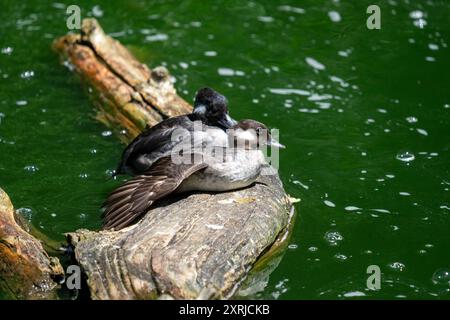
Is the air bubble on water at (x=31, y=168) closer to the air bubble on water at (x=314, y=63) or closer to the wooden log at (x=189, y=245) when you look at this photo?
the wooden log at (x=189, y=245)

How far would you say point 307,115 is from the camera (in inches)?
348

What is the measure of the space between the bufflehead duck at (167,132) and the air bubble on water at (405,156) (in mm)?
1792

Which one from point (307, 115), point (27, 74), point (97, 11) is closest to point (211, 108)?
point (307, 115)

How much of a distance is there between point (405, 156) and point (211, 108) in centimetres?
210

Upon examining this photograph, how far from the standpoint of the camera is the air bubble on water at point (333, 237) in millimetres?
6680

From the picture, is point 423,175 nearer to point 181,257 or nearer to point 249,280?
point 249,280

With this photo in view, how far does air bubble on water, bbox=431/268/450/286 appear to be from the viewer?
6.17 m

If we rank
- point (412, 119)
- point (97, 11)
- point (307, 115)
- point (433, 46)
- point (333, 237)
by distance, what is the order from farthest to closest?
point (97, 11)
point (433, 46)
point (307, 115)
point (412, 119)
point (333, 237)

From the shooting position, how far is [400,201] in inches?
288

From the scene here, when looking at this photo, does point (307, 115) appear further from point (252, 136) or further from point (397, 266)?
point (397, 266)

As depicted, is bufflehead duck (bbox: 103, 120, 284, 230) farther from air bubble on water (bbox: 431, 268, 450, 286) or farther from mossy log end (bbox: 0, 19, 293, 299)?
air bubble on water (bbox: 431, 268, 450, 286)

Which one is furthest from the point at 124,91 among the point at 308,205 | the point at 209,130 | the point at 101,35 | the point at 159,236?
the point at 159,236

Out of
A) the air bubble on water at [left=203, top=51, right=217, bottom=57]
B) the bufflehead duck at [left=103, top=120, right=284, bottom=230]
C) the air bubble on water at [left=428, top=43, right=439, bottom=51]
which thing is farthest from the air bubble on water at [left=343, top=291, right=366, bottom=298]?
the air bubble on water at [left=428, top=43, right=439, bottom=51]

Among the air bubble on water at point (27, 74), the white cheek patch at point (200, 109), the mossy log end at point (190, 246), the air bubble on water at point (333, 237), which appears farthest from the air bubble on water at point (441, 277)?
the air bubble on water at point (27, 74)
